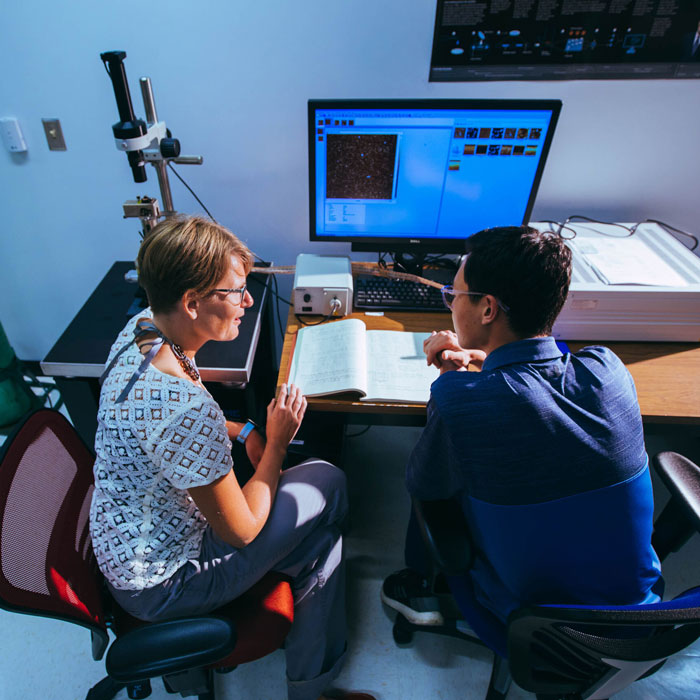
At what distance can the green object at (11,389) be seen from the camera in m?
1.95

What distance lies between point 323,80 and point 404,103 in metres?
0.37

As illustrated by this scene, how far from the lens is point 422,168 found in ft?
4.69

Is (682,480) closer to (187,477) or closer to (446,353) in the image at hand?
(446,353)

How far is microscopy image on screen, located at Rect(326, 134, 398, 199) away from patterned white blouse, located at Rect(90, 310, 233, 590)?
2.49 feet

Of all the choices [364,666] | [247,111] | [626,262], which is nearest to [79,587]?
[364,666]

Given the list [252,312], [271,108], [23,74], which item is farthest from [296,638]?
[23,74]

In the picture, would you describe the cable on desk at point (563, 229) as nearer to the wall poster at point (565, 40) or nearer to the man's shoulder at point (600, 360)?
the wall poster at point (565, 40)

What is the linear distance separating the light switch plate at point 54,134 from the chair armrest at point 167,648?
157 cm

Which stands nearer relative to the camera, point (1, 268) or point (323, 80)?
point (323, 80)

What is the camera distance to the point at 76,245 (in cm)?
190

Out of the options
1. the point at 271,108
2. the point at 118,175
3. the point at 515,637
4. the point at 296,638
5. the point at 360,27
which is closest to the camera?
the point at 515,637

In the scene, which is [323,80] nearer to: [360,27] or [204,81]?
[360,27]

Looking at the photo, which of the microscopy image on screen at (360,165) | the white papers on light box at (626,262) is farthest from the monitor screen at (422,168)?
the white papers on light box at (626,262)

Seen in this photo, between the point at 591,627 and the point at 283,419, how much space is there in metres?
0.72
